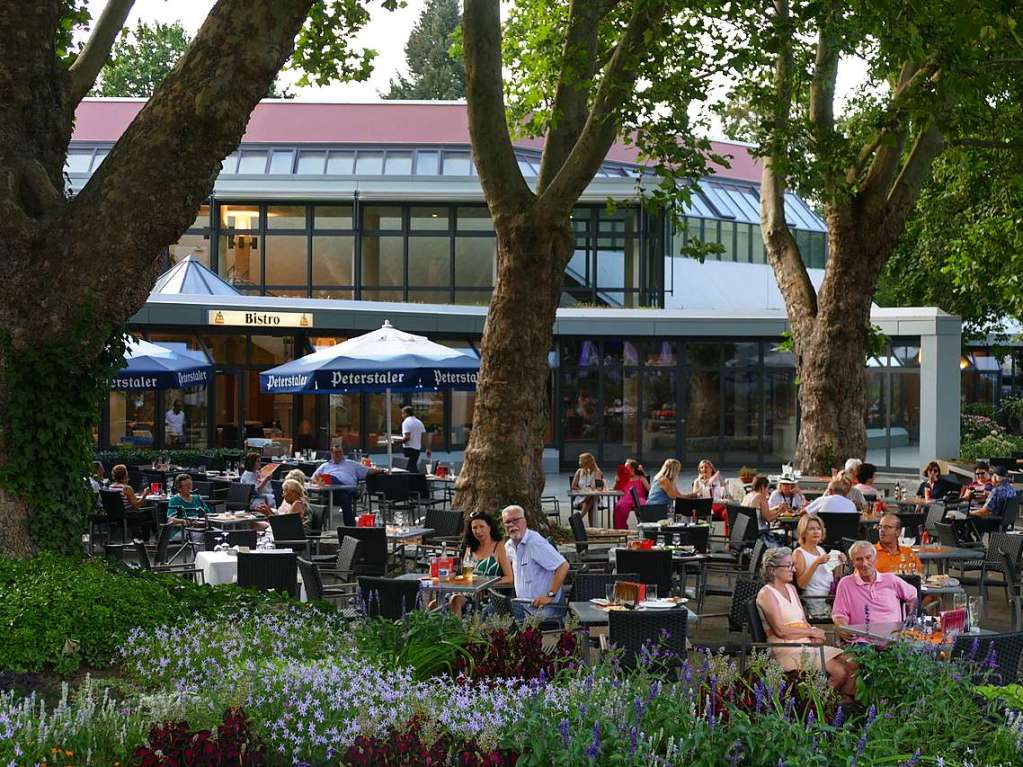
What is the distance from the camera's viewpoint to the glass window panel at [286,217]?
33.3m

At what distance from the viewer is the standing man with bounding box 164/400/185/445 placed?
89.9 feet

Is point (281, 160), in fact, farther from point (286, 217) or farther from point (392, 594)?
point (392, 594)

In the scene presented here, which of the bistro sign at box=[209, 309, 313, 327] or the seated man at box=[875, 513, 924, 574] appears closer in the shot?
the seated man at box=[875, 513, 924, 574]

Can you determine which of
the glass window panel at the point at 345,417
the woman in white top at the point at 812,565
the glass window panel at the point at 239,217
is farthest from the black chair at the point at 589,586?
the glass window panel at the point at 239,217

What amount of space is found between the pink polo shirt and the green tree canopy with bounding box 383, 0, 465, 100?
68413 millimetres

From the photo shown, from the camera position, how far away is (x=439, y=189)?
32875 mm

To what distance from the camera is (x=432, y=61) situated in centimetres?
7712

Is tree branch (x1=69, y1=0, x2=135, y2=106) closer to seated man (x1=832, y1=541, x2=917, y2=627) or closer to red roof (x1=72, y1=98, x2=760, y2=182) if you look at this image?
seated man (x1=832, y1=541, x2=917, y2=627)

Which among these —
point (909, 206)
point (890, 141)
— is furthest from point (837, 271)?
point (890, 141)

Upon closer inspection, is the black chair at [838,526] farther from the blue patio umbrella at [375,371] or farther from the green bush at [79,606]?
the green bush at [79,606]

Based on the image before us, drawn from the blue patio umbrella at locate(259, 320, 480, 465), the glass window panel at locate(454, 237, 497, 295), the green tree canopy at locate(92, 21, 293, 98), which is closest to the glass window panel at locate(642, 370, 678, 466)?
the glass window panel at locate(454, 237, 497, 295)

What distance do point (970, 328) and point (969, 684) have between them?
101 ft

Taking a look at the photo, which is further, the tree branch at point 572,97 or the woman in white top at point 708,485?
the woman in white top at point 708,485

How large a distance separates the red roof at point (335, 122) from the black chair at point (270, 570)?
83.2 ft
